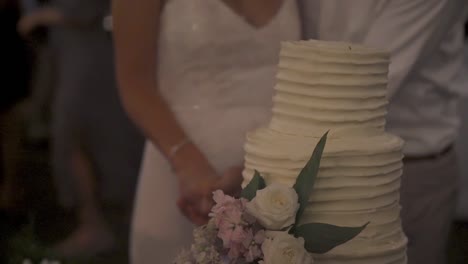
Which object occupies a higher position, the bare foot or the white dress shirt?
the white dress shirt

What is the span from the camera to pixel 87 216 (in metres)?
2.09

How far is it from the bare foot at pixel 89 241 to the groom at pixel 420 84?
2.18ft

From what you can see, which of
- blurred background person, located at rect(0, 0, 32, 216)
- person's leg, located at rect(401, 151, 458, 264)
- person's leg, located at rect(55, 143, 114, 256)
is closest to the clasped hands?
person's leg, located at rect(401, 151, 458, 264)

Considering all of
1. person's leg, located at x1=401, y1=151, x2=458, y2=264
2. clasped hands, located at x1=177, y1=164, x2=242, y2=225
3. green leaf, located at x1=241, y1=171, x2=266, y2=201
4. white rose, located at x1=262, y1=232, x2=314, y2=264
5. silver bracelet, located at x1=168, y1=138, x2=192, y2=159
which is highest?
green leaf, located at x1=241, y1=171, x2=266, y2=201

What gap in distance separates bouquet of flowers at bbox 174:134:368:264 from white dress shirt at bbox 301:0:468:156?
350 mm

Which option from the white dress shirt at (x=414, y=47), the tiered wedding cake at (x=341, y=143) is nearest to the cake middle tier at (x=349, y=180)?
the tiered wedding cake at (x=341, y=143)

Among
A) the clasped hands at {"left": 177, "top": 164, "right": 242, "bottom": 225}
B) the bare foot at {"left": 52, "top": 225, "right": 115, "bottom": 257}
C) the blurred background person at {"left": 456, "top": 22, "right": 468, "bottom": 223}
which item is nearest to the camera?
the clasped hands at {"left": 177, "top": 164, "right": 242, "bottom": 225}

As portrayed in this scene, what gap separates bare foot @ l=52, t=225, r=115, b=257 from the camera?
1.60m

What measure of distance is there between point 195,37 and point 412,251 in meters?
0.46

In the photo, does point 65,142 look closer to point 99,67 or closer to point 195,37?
point 99,67

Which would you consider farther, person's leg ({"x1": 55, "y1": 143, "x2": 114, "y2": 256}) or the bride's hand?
person's leg ({"x1": 55, "y1": 143, "x2": 114, "y2": 256})

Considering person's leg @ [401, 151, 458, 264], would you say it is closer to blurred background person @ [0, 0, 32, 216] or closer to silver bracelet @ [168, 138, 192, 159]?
silver bracelet @ [168, 138, 192, 159]

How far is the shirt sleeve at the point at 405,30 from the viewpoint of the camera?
1031mm

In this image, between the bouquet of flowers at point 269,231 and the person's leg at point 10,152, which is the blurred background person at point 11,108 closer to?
the person's leg at point 10,152
